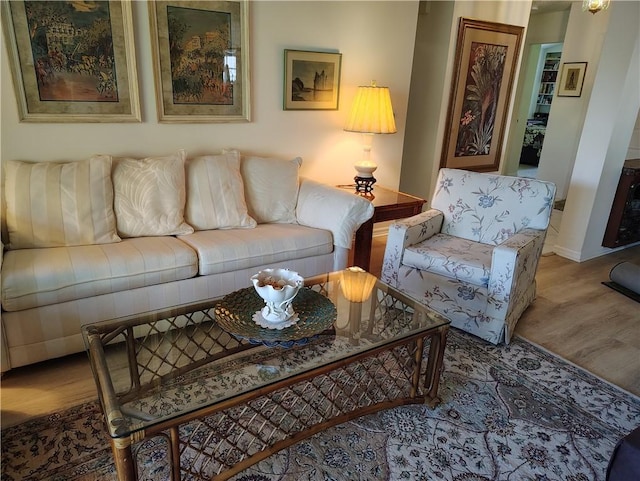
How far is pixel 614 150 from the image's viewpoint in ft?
11.5

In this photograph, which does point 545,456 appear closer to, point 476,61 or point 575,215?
point 575,215

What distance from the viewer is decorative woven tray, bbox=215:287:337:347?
5.25 ft

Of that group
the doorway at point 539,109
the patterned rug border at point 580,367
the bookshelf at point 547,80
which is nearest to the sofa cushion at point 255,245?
the patterned rug border at point 580,367

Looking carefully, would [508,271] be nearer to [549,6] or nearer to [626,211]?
[626,211]

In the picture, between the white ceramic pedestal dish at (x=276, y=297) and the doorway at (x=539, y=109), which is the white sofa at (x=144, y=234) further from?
the doorway at (x=539, y=109)

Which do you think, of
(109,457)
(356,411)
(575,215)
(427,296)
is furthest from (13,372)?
(575,215)

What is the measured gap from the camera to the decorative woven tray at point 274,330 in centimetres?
160

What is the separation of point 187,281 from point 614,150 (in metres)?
3.40

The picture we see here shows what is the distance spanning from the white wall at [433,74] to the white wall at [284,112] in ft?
1.50

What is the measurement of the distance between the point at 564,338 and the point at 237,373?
195 centimetres

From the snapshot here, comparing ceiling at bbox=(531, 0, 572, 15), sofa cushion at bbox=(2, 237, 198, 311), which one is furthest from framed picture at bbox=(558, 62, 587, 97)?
sofa cushion at bbox=(2, 237, 198, 311)

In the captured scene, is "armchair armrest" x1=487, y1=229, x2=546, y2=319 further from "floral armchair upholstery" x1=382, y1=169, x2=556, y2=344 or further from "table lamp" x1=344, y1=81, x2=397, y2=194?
"table lamp" x1=344, y1=81, x2=397, y2=194

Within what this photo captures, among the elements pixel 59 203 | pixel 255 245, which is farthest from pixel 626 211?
pixel 59 203

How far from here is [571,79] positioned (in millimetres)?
5504
